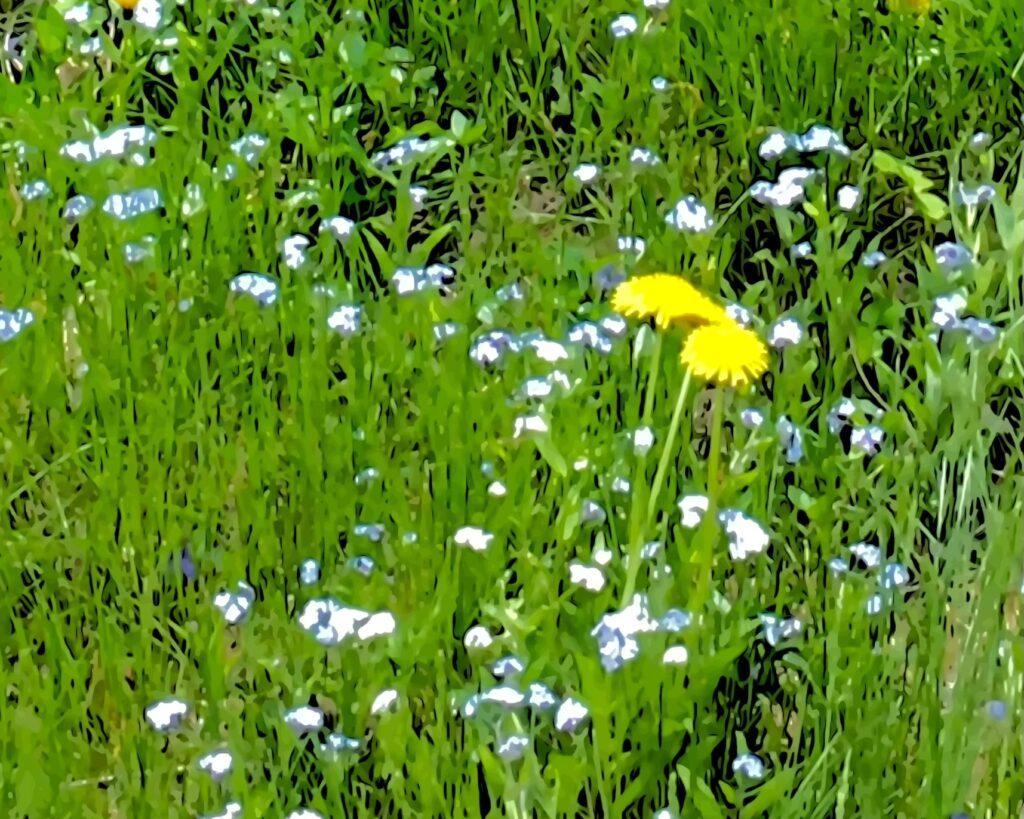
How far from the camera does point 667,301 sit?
1762mm

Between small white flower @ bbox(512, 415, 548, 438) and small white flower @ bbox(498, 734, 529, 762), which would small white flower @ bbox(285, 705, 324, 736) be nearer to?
small white flower @ bbox(498, 734, 529, 762)

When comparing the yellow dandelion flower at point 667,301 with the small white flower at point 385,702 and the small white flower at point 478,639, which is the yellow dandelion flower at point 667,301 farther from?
the small white flower at point 385,702

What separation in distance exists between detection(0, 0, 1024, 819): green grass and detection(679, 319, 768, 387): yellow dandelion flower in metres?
0.16

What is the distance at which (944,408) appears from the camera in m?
1.87

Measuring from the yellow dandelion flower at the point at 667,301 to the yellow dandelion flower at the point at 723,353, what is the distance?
3 centimetres

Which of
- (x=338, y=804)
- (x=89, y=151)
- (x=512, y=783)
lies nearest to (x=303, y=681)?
(x=338, y=804)

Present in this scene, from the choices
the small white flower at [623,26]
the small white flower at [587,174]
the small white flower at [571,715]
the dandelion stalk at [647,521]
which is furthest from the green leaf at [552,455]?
the small white flower at [623,26]

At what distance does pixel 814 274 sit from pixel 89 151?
122cm

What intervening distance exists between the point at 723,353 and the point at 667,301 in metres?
0.12

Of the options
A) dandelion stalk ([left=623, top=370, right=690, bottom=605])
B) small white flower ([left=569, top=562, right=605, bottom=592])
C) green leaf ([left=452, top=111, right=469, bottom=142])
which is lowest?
small white flower ([left=569, top=562, right=605, bottom=592])

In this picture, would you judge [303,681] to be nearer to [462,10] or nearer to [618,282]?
[618,282]

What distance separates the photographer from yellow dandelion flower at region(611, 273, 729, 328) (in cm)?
175

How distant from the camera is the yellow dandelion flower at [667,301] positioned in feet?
5.74

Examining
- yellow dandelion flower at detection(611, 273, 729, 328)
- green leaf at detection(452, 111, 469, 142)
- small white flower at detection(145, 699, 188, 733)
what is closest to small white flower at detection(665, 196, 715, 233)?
yellow dandelion flower at detection(611, 273, 729, 328)
